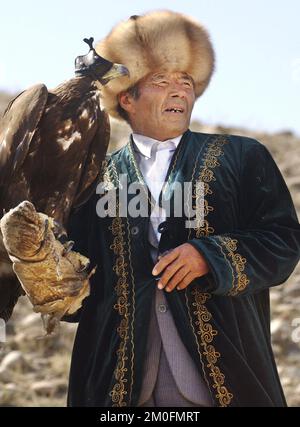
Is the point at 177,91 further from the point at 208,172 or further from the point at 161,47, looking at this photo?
the point at 208,172

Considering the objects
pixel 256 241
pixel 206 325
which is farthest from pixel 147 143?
pixel 206 325

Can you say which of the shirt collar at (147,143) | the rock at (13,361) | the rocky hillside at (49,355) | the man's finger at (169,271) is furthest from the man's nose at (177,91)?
the rock at (13,361)

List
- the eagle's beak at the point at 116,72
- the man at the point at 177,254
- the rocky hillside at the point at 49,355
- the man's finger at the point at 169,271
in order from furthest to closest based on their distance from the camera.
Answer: the rocky hillside at the point at 49,355, the eagle's beak at the point at 116,72, the man at the point at 177,254, the man's finger at the point at 169,271

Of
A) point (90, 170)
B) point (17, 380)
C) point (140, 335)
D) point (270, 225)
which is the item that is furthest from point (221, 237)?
point (17, 380)

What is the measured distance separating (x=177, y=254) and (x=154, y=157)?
1.97 feet

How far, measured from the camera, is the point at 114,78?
4.31 meters

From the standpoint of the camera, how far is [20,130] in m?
4.25

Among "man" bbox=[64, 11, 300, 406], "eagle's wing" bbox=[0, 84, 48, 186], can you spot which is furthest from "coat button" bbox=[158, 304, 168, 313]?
"eagle's wing" bbox=[0, 84, 48, 186]

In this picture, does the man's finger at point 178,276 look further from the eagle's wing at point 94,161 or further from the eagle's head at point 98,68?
the eagle's head at point 98,68

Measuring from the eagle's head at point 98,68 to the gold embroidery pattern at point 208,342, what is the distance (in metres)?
0.96

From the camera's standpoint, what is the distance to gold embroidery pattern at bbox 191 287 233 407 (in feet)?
12.5

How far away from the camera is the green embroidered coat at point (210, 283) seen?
3857mm

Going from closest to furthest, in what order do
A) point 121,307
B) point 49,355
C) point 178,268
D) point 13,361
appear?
point 178,268 < point 121,307 < point 13,361 < point 49,355
